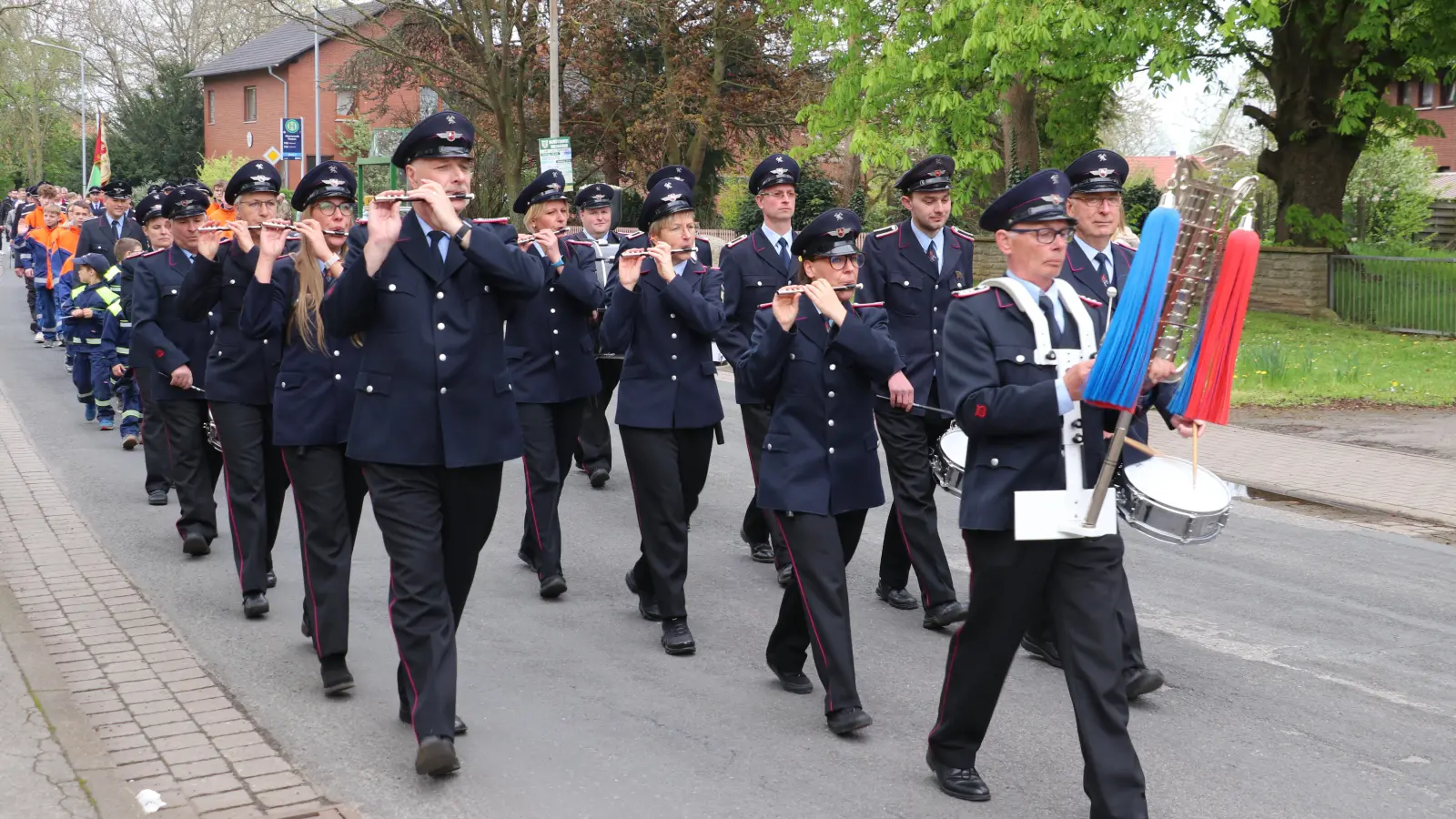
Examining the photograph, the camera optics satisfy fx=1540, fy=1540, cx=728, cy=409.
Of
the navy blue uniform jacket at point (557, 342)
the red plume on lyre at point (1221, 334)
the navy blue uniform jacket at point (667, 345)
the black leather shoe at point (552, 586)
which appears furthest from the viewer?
the navy blue uniform jacket at point (557, 342)

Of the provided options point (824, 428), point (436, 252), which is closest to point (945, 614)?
point (824, 428)

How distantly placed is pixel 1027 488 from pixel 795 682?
1.97 meters

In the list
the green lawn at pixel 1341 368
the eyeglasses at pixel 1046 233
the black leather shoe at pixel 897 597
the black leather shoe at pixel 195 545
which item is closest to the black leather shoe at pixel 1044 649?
the black leather shoe at pixel 897 597

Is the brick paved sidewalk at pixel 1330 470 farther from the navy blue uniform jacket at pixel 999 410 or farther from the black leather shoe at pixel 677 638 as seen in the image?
the navy blue uniform jacket at pixel 999 410

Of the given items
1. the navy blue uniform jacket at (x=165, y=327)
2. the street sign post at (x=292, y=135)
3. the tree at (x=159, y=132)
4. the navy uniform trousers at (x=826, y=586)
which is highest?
the tree at (x=159, y=132)

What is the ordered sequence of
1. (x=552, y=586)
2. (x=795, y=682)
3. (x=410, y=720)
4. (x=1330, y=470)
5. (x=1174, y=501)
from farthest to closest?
(x=1330, y=470), (x=552, y=586), (x=795, y=682), (x=410, y=720), (x=1174, y=501)

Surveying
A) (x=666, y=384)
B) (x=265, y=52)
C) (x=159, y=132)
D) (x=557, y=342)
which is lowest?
(x=666, y=384)

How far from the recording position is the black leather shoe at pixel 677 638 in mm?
7105

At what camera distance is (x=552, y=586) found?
8.18 meters

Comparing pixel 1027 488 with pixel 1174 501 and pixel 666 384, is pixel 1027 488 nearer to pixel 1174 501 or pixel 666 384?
pixel 1174 501

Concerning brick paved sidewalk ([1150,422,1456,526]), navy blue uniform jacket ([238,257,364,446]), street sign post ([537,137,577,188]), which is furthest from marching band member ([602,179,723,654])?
street sign post ([537,137,577,188])

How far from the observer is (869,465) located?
613cm

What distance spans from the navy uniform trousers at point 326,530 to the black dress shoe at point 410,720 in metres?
0.59

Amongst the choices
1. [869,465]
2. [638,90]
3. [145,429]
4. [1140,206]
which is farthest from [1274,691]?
[638,90]
